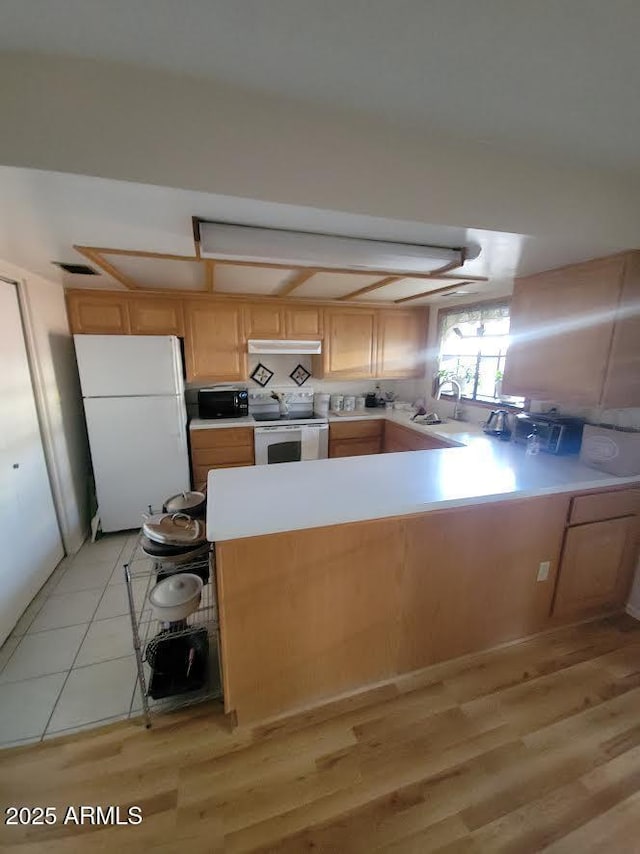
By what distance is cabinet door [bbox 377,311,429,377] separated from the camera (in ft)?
12.0

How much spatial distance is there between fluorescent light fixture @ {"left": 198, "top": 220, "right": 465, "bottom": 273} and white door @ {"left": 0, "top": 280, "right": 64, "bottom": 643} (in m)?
1.50

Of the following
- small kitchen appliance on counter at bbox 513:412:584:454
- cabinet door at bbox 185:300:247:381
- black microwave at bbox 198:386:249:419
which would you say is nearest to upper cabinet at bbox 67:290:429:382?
cabinet door at bbox 185:300:247:381

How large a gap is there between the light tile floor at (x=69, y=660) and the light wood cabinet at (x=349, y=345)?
2.54 metres

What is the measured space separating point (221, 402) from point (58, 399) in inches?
50.3

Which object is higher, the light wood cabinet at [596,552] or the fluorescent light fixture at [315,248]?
the fluorescent light fixture at [315,248]

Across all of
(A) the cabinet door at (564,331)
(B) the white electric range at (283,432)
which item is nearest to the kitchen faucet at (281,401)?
(B) the white electric range at (283,432)

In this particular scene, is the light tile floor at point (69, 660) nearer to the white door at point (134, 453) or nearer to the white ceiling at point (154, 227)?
the white door at point (134, 453)

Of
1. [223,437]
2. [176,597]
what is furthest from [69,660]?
[223,437]

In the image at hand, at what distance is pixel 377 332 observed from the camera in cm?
365

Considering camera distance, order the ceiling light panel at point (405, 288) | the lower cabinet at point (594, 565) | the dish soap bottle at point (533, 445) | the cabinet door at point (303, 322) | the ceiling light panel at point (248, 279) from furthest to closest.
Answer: the cabinet door at point (303, 322) → the ceiling light panel at point (405, 288) → the dish soap bottle at point (533, 445) → the ceiling light panel at point (248, 279) → the lower cabinet at point (594, 565)

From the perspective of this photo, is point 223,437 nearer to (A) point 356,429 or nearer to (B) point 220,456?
(B) point 220,456

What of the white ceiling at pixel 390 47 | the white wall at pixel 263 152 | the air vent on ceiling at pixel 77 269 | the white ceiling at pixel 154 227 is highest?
the white ceiling at pixel 390 47

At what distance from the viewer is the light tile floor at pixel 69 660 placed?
1479 mm

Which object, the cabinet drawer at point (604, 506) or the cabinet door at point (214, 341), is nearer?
the cabinet drawer at point (604, 506)
